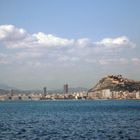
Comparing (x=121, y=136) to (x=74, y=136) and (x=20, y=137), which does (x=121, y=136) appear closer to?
(x=74, y=136)

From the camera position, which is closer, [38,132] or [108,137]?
[108,137]

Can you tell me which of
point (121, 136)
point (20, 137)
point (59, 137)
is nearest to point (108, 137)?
point (121, 136)

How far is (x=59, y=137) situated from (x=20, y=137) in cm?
632

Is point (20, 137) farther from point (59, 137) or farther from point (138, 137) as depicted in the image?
point (138, 137)

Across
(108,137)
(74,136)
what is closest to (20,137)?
(74,136)

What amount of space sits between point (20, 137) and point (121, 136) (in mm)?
16282

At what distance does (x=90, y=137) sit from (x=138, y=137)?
7632mm

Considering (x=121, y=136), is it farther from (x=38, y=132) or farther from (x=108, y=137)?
(x=38, y=132)

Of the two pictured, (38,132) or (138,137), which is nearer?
(138,137)

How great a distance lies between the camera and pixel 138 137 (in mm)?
66312

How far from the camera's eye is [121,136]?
6825cm

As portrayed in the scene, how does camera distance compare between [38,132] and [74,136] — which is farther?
[38,132]

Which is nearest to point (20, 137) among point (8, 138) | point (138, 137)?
point (8, 138)

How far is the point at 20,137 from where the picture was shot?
2724 inches
